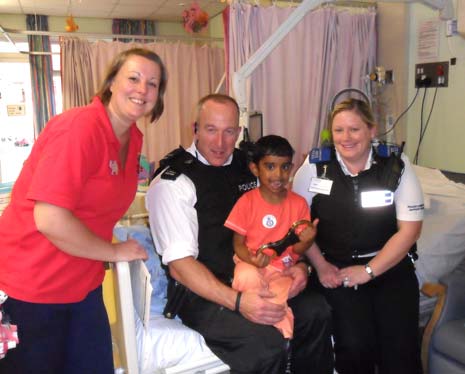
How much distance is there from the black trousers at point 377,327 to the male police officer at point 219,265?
121 mm

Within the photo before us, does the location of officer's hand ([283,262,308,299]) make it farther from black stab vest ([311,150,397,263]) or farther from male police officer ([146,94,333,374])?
black stab vest ([311,150,397,263])

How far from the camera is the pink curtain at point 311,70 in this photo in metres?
3.79

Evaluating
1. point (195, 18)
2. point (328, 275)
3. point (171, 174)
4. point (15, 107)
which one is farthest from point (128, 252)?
point (15, 107)

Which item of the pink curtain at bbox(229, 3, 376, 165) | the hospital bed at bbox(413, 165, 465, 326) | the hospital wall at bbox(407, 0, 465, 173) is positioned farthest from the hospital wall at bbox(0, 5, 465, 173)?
the hospital bed at bbox(413, 165, 465, 326)

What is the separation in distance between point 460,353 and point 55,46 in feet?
24.7

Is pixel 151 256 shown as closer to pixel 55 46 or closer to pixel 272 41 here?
pixel 272 41

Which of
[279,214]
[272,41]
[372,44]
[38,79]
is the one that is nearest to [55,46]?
[38,79]

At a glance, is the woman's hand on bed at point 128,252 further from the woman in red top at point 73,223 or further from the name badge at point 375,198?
the name badge at point 375,198

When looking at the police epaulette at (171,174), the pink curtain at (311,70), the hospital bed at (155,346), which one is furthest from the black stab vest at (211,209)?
the pink curtain at (311,70)

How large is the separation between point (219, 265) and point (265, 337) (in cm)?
37

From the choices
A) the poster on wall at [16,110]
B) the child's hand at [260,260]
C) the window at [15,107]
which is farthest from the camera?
the poster on wall at [16,110]

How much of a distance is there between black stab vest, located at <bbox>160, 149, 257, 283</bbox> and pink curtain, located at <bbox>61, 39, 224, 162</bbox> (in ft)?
10.5

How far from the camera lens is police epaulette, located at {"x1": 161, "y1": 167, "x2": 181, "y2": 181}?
1.83 m

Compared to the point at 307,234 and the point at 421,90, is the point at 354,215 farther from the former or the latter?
the point at 421,90
